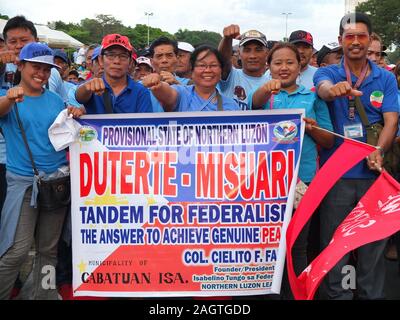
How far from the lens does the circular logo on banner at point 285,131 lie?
423cm

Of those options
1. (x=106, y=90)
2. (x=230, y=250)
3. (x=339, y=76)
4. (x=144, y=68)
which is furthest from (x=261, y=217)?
(x=144, y=68)

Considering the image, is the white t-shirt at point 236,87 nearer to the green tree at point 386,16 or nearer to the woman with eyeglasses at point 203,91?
the woman with eyeglasses at point 203,91

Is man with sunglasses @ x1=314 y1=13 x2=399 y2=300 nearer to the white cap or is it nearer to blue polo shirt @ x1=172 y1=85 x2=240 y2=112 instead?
blue polo shirt @ x1=172 y1=85 x2=240 y2=112

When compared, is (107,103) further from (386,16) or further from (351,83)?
(386,16)

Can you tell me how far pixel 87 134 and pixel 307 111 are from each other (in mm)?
1705

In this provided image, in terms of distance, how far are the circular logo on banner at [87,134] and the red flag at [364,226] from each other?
186 centimetres

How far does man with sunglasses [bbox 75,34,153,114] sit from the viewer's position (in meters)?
4.40

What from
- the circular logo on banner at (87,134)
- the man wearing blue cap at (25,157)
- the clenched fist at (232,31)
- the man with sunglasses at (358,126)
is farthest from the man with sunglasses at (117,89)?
the man with sunglasses at (358,126)

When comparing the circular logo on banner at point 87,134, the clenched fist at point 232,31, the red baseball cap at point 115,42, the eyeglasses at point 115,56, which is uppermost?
the clenched fist at point 232,31

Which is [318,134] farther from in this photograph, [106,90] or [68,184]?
[68,184]

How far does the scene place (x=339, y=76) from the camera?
4.41 metres

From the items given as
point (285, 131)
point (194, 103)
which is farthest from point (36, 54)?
point (285, 131)

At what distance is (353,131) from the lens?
4.33m

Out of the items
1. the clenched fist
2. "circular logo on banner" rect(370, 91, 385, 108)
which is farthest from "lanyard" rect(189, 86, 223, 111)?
"circular logo on banner" rect(370, 91, 385, 108)
